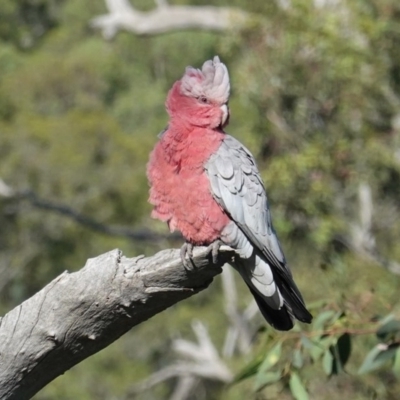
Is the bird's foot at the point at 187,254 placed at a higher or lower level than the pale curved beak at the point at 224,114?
higher

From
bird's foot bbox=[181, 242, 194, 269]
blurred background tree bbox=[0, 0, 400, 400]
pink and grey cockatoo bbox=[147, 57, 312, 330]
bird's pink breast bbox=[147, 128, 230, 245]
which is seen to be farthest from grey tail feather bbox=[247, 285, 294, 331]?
bird's foot bbox=[181, 242, 194, 269]

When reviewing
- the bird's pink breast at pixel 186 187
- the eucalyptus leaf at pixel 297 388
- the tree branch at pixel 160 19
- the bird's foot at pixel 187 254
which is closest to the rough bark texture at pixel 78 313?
the bird's foot at pixel 187 254

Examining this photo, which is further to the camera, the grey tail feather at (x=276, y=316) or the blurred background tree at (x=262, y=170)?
the blurred background tree at (x=262, y=170)

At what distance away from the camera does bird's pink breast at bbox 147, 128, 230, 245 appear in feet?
10.8

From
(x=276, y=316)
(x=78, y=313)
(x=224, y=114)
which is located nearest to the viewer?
(x=78, y=313)

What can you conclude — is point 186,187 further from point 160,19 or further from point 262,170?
point 160,19

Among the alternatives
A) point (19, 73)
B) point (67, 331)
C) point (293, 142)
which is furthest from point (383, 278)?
point (19, 73)

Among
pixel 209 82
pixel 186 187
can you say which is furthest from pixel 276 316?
pixel 209 82

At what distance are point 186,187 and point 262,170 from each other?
4309 millimetres

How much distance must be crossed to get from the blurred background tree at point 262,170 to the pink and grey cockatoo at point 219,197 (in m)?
0.29

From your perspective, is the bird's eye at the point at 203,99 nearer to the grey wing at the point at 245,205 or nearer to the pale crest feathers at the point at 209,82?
the pale crest feathers at the point at 209,82

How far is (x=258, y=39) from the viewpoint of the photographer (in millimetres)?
7680

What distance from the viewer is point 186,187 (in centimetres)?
334

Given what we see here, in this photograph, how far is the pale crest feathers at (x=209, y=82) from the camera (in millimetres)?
3537
